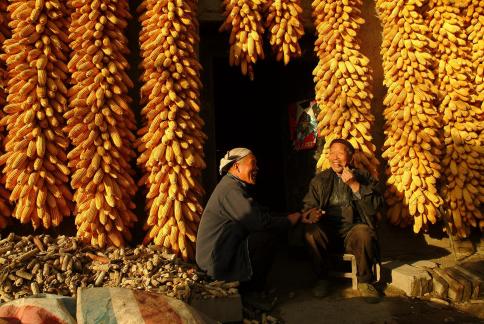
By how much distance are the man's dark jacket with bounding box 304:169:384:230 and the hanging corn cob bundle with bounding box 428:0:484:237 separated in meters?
1.19

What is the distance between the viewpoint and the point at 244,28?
4.22 m

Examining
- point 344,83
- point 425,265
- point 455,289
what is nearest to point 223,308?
point 455,289

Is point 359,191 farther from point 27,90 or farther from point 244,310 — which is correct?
point 27,90

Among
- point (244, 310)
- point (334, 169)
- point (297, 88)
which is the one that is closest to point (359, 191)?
point (334, 169)

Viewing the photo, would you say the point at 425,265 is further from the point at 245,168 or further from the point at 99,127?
the point at 99,127

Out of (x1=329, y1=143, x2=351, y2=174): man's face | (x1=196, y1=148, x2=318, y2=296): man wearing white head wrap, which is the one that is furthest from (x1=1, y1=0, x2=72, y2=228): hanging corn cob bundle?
(x1=329, y1=143, x2=351, y2=174): man's face

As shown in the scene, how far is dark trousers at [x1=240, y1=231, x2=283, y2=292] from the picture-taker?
3404 millimetres

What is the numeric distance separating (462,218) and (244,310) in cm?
263

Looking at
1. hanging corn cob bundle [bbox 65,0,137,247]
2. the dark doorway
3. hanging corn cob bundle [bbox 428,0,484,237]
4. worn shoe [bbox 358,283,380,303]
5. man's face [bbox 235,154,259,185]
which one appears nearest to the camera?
man's face [bbox 235,154,259,185]

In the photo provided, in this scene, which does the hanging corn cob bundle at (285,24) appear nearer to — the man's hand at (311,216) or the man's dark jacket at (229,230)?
the man's hand at (311,216)

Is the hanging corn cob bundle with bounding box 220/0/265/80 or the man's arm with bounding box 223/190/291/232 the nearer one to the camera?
the man's arm with bounding box 223/190/291/232

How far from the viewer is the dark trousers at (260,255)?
3.40 m

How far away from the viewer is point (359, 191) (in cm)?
373

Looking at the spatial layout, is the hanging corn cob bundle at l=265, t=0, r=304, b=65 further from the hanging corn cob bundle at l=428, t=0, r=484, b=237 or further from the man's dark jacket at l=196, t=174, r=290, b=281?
the man's dark jacket at l=196, t=174, r=290, b=281
